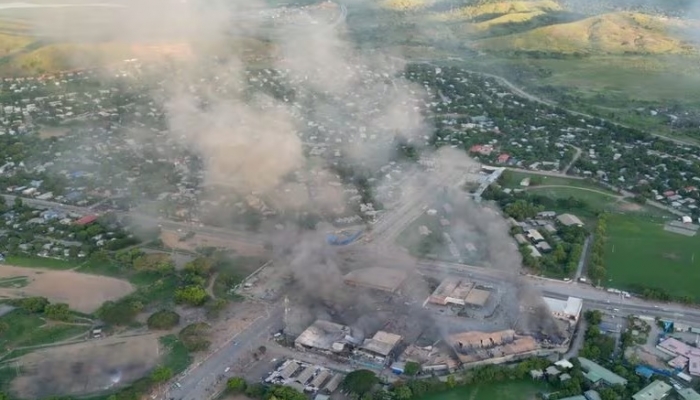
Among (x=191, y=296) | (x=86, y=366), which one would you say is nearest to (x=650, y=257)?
(x=191, y=296)

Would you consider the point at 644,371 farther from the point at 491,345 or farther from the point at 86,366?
the point at 86,366

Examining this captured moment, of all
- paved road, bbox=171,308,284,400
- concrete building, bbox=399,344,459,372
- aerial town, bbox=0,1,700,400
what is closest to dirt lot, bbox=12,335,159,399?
aerial town, bbox=0,1,700,400

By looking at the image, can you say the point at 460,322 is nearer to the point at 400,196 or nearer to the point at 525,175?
the point at 400,196

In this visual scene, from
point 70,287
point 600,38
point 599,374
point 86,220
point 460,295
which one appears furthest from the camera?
point 600,38

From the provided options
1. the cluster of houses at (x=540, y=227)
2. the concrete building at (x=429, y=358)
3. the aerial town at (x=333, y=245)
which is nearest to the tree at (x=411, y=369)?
the aerial town at (x=333, y=245)

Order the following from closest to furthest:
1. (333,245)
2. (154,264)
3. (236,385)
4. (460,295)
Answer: (236,385) → (460,295) → (154,264) → (333,245)

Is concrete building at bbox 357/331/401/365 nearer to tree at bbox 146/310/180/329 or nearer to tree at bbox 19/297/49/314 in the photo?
tree at bbox 146/310/180/329

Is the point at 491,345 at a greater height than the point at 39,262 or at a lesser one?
greater
